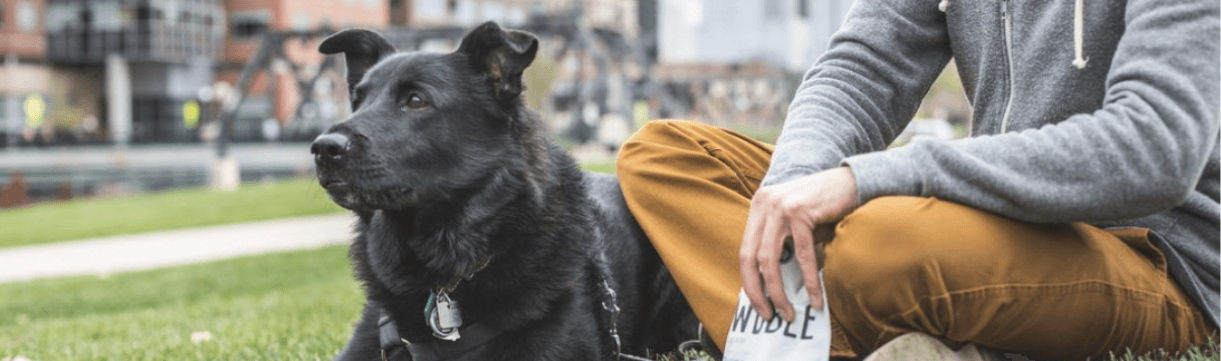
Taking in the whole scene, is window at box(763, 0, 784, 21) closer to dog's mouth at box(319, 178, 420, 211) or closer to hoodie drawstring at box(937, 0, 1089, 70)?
dog's mouth at box(319, 178, 420, 211)

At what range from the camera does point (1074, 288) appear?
2.03 meters

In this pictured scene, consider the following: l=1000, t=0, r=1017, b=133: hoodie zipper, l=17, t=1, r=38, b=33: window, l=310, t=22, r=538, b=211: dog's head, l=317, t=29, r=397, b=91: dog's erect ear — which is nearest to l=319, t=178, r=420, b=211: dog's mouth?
l=310, t=22, r=538, b=211: dog's head

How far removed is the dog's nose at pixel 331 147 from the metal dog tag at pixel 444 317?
1.44 ft

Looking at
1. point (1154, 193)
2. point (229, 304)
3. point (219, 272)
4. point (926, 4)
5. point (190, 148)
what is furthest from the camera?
point (190, 148)

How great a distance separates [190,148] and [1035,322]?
4132 centimetres

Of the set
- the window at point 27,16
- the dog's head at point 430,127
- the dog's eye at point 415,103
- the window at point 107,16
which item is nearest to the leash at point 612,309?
the dog's head at point 430,127

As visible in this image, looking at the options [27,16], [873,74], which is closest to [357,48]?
[873,74]

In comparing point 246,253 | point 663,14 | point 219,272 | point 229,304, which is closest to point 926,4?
point 229,304

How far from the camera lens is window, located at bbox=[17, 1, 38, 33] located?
52625 mm

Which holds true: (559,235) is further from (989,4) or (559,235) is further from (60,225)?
(60,225)

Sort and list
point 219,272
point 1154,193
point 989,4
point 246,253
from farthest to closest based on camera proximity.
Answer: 1. point 246,253
2. point 219,272
3. point 989,4
4. point 1154,193

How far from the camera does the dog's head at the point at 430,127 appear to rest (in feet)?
8.36

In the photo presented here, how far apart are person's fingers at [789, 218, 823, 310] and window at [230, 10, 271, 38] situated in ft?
184

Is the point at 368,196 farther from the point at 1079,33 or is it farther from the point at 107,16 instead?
the point at 107,16
